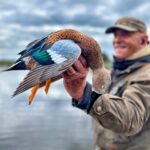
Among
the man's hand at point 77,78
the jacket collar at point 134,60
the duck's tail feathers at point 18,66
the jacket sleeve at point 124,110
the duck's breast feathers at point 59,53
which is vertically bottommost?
the jacket collar at point 134,60

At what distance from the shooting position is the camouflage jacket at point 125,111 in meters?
3.63

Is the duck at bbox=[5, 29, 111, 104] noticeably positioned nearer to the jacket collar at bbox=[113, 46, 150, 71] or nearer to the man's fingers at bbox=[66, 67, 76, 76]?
the man's fingers at bbox=[66, 67, 76, 76]

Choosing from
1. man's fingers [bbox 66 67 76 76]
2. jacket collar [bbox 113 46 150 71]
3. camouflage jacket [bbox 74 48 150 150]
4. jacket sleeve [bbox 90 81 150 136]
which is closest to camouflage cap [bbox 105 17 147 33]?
jacket collar [bbox 113 46 150 71]

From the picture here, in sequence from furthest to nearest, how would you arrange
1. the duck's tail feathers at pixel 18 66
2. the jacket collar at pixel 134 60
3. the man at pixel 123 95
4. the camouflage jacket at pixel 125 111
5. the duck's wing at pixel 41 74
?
the jacket collar at pixel 134 60
the camouflage jacket at pixel 125 111
the man at pixel 123 95
the duck's tail feathers at pixel 18 66
the duck's wing at pixel 41 74

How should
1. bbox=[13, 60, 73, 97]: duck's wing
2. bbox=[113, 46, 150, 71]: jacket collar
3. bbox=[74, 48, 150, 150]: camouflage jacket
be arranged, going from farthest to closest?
bbox=[113, 46, 150, 71]: jacket collar, bbox=[74, 48, 150, 150]: camouflage jacket, bbox=[13, 60, 73, 97]: duck's wing

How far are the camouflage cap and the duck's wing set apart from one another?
2.40m

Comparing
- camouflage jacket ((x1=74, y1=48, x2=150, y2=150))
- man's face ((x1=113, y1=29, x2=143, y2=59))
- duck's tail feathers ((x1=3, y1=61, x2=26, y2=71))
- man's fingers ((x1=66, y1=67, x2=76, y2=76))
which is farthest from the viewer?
man's face ((x1=113, y1=29, x2=143, y2=59))

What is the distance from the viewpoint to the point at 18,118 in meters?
16.5

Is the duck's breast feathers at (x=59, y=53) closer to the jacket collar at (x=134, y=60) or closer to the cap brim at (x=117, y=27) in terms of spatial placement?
the jacket collar at (x=134, y=60)

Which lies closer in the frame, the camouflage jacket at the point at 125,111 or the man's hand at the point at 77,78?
the man's hand at the point at 77,78

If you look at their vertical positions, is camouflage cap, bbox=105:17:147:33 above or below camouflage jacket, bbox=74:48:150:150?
above

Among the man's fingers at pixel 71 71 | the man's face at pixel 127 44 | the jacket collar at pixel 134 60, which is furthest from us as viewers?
the man's face at pixel 127 44

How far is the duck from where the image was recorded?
3031mm

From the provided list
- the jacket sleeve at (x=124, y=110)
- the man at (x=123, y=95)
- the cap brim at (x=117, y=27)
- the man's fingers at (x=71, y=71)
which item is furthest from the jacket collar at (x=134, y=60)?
the man's fingers at (x=71, y=71)
